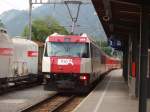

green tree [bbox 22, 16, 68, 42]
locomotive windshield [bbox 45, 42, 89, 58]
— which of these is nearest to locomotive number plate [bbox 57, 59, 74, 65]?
locomotive windshield [bbox 45, 42, 89, 58]

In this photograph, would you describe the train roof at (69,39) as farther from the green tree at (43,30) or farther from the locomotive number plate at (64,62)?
the green tree at (43,30)

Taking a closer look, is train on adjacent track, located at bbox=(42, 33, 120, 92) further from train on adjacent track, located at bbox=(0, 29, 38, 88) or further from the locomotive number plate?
train on adjacent track, located at bbox=(0, 29, 38, 88)

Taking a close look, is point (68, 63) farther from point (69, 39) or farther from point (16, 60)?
point (16, 60)

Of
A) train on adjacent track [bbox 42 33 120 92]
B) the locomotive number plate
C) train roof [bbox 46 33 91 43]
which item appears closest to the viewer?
train on adjacent track [bbox 42 33 120 92]

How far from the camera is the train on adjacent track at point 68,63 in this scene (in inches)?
1029

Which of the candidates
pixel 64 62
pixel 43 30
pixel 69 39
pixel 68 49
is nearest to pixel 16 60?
pixel 69 39

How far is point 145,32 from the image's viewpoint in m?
12.3

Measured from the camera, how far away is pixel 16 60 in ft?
104

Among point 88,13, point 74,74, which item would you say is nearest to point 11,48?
point 74,74

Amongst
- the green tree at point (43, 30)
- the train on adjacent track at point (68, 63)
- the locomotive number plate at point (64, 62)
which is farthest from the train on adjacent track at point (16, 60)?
the green tree at point (43, 30)

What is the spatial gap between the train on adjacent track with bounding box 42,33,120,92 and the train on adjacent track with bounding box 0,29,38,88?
183 centimetres

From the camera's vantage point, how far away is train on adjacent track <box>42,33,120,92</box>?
26.1 m

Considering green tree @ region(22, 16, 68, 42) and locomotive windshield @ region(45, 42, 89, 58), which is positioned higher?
green tree @ region(22, 16, 68, 42)

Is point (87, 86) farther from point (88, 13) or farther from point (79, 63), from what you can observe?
point (88, 13)
